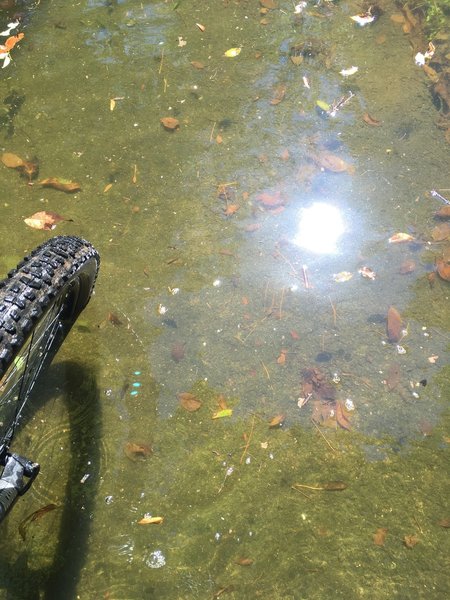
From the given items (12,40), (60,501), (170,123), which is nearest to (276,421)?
(60,501)

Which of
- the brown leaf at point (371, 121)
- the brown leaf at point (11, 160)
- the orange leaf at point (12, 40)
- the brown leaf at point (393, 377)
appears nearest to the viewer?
the brown leaf at point (393, 377)

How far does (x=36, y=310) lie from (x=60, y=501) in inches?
38.8

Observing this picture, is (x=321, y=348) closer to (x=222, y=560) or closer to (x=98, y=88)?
(x=222, y=560)

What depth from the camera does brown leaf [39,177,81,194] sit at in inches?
136

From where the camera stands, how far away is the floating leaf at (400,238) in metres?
3.40

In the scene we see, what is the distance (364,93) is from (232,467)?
2835 mm

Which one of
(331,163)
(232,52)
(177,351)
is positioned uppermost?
(232,52)

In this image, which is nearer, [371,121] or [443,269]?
[443,269]

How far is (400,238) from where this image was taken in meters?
3.41

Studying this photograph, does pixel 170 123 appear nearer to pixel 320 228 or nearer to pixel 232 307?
pixel 320 228

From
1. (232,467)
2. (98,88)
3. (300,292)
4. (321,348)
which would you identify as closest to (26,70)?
(98,88)

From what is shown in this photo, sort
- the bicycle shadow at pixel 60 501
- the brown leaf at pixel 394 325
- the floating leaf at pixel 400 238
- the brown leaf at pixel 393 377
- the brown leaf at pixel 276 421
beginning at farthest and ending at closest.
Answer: the floating leaf at pixel 400 238, the brown leaf at pixel 394 325, the brown leaf at pixel 393 377, the brown leaf at pixel 276 421, the bicycle shadow at pixel 60 501

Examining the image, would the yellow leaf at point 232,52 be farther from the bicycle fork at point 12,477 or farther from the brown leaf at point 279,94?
the bicycle fork at point 12,477

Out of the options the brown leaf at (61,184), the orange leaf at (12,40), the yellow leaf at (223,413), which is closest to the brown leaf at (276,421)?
the yellow leaf at (223,413)
